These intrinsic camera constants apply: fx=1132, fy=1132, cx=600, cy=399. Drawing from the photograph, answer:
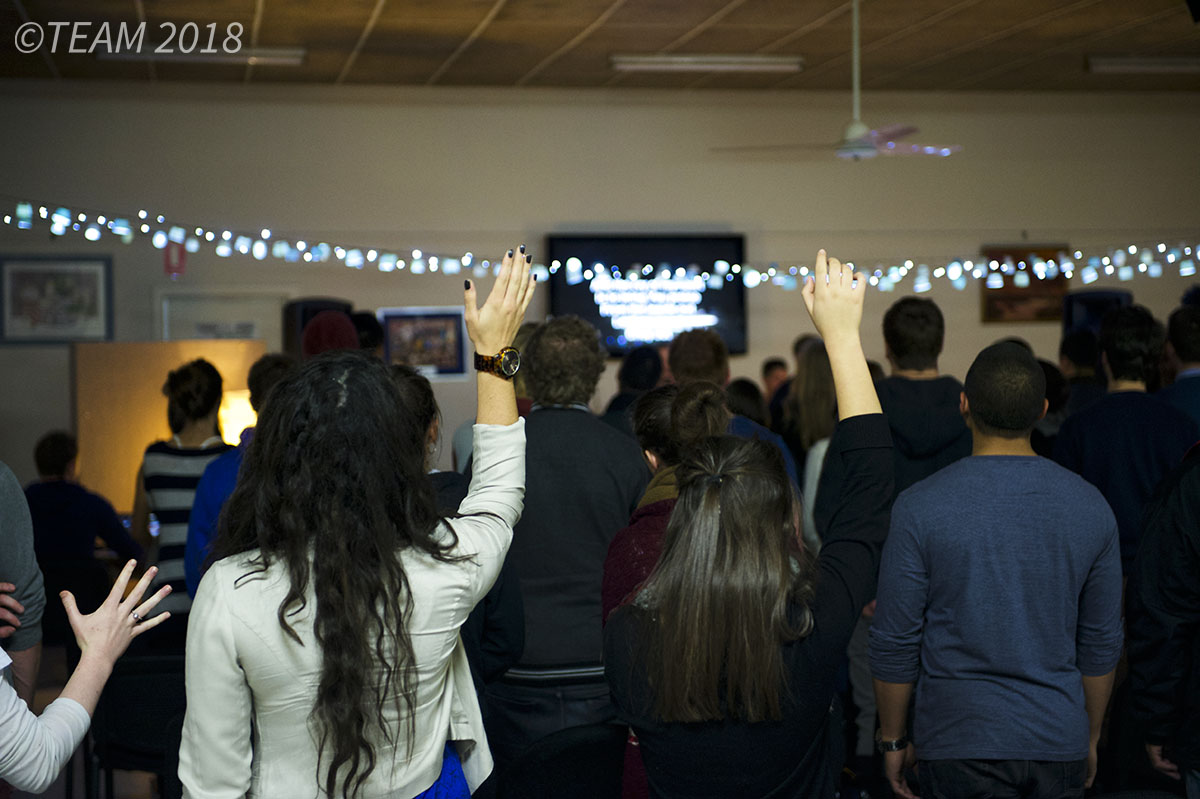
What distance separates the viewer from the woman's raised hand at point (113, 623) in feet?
5.09

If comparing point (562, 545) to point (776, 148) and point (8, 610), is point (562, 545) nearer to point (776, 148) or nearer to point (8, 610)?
point (8, 610)

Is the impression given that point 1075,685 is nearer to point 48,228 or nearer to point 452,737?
point 452,737

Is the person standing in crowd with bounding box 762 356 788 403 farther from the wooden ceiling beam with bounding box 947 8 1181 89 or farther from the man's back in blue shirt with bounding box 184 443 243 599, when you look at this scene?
the man's back in blue shirt with bounding box 184 443 243 599

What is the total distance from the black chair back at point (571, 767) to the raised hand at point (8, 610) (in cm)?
112

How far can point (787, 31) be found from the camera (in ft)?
21.6

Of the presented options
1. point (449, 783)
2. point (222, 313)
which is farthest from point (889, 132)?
point (449, 783)

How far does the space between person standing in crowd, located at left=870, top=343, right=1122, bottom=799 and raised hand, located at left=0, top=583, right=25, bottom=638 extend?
1.77 m

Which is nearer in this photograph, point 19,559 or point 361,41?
point 19,559

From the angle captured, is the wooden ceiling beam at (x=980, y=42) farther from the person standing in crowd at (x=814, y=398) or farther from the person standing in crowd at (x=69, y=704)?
the person standing in crowd at (x=69, y=704)

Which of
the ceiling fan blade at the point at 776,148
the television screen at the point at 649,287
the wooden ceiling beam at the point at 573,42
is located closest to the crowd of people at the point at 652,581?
the wooden ceiling beam at the point at 573,42

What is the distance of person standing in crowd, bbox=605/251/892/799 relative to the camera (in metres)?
1.64

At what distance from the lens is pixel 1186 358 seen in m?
3.68

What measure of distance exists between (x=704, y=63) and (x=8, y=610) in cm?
588

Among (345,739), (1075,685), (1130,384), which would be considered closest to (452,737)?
(345,739)
